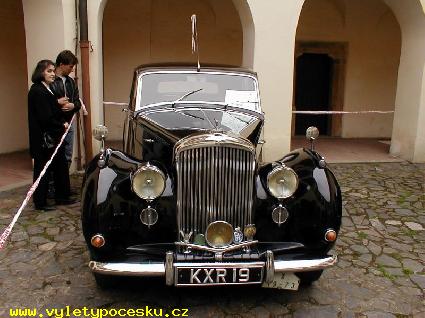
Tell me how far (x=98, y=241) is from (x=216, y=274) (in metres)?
0.83

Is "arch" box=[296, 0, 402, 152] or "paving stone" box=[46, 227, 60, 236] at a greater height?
→ "arch" box=[296, 0, 402, 152]

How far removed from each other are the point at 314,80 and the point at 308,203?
8.51m

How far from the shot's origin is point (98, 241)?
279cm

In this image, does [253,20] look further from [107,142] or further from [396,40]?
[396,40]

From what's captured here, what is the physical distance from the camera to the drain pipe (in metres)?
6.26

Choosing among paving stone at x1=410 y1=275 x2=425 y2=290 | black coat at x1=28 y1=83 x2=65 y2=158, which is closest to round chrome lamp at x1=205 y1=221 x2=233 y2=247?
paving stone at x1=410 y1=275 x2=425 y2=290

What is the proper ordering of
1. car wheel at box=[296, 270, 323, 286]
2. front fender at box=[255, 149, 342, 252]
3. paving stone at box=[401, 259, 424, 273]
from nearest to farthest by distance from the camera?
1. front fender at box=[255, 149, 342, 252]
2. car wheel at box=[296, 270, 323, 286]
3. paving stone at box=[401, 259, 424, 273]

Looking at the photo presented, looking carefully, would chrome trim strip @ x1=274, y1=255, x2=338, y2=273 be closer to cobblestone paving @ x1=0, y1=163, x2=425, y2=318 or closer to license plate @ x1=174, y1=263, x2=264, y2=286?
license plate @ x1=174, y1=263, x2=264, y2=286

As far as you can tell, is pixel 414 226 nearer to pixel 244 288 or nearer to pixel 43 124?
pixel 244 288

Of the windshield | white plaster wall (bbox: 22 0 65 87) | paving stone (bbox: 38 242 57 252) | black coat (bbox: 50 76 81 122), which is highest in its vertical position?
white plaster wall (bbox: 22 0 65 87)

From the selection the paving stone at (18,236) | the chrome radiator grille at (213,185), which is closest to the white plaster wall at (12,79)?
the paving stone at (18,236)

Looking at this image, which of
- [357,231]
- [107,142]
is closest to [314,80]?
[107,142]

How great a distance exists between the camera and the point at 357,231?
4.71 meters

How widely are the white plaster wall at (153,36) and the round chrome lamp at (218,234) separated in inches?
286
